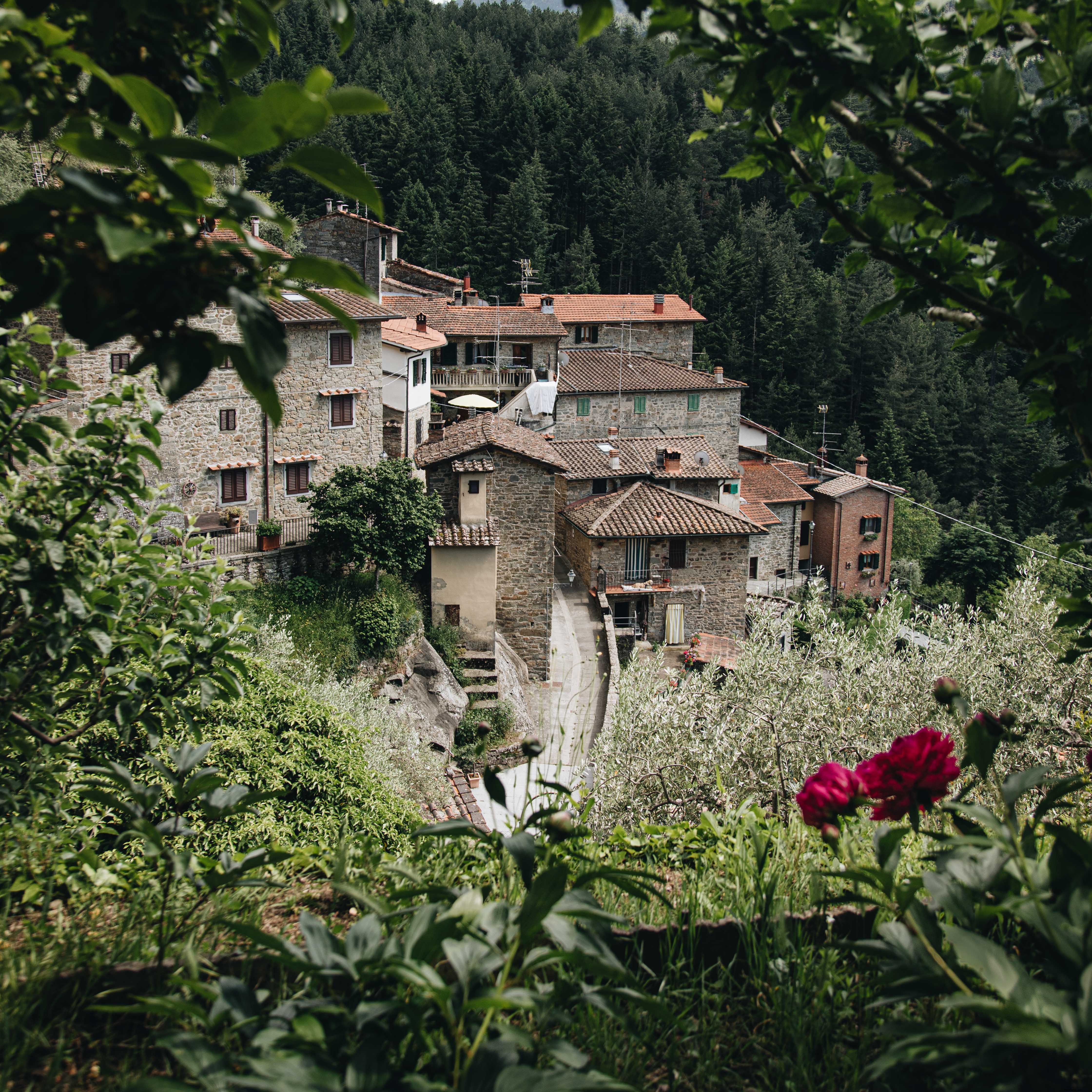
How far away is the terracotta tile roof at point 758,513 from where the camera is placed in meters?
37.2

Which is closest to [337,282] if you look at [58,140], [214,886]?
[58,140]

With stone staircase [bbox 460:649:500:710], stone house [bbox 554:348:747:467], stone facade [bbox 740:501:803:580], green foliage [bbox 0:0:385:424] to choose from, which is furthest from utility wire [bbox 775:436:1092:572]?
green foliage [bbox 0:0:385:424]

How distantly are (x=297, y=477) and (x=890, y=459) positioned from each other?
43895 mm

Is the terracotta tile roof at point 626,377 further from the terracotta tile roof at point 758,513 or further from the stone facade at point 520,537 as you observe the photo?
the stone facade at point 520,537

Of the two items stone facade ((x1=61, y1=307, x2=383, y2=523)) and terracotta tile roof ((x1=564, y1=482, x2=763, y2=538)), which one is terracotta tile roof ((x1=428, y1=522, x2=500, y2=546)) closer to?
stone facade ((x1=61, y1=307, x2=383, y2=523))

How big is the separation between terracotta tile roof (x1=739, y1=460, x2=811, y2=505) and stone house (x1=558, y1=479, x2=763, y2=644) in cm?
1155

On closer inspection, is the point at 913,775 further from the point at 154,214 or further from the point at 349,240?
the point at 349,240

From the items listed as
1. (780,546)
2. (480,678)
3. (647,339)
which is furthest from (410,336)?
(647,339)

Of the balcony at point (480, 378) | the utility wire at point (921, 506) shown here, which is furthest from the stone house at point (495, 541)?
the utility wire at point (921, 506)

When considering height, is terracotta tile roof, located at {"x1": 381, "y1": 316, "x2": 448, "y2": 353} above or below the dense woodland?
below

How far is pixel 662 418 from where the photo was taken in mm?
40500

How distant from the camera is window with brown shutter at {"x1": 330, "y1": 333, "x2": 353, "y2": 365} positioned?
2145 cm

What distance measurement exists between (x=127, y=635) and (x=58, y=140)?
7.60 feet

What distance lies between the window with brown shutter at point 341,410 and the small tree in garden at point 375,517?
2.61 m
